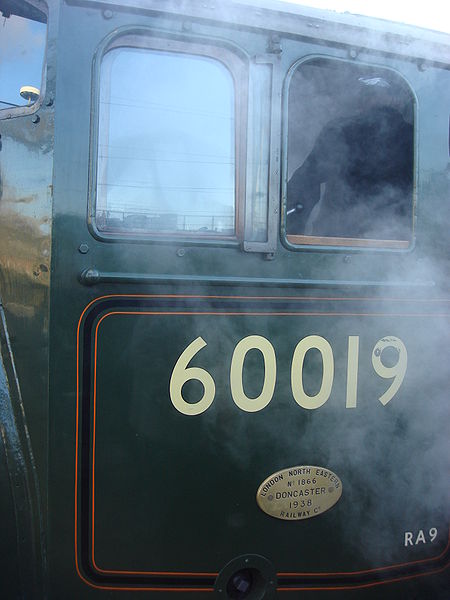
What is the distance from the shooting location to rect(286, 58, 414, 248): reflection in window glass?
2119mm

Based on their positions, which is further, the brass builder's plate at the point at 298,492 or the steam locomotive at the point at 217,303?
the brass builder's plate at the point at 298,492

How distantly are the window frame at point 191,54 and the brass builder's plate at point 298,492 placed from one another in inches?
34.8

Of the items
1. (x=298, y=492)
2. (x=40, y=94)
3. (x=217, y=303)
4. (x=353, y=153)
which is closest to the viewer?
(x=40, y=94)

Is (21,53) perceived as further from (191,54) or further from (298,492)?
(298,492)

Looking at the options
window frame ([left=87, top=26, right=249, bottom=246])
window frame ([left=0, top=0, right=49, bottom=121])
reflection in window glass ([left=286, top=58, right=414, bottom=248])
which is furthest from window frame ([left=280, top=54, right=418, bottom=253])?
window frame ([left=0, top=0, right=49, bottom=121])

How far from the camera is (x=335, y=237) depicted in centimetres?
213

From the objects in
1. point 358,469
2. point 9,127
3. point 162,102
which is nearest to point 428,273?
point 358,469

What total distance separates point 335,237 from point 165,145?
0.73 metres

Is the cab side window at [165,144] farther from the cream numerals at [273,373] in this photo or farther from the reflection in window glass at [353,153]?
the cream numerals at [273,373]

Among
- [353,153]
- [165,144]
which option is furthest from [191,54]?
[353,153]

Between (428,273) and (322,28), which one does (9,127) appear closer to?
(322,28)

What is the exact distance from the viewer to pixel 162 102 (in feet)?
6.28

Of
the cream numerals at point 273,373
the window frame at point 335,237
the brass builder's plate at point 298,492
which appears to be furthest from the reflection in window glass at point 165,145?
the brass builder's plate at point 298,492

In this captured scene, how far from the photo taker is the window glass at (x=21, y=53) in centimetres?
185
